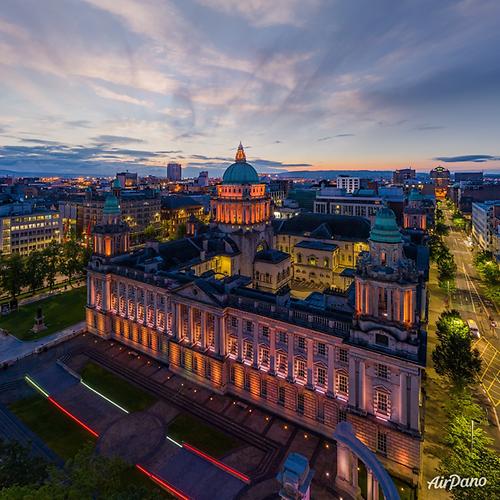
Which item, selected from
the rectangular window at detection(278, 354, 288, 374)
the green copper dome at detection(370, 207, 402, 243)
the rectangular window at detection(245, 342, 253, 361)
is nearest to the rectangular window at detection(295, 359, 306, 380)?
the rectangular window at detection(278, 354, 288, 374)

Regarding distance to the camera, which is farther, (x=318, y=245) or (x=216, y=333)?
(x=318, y=245)

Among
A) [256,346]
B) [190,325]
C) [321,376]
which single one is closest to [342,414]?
[321,376]

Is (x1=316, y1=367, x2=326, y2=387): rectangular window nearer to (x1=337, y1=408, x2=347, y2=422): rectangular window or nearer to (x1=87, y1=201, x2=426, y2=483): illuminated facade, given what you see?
(x1=87, y1=201, x2=426, y2=483): illuminated facade

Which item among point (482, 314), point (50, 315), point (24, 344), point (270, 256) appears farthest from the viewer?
point (270, 256)

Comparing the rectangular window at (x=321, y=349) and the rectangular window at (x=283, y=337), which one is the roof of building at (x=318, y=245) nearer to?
the rectangular window at (x=283, y=337)

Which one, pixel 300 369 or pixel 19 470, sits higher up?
pixel 300 369

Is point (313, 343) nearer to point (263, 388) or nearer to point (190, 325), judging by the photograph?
point (263, 388)

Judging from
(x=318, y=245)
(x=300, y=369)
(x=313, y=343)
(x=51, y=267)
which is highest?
(x=318, y=245)

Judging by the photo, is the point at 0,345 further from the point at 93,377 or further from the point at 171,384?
the point at 171,384
